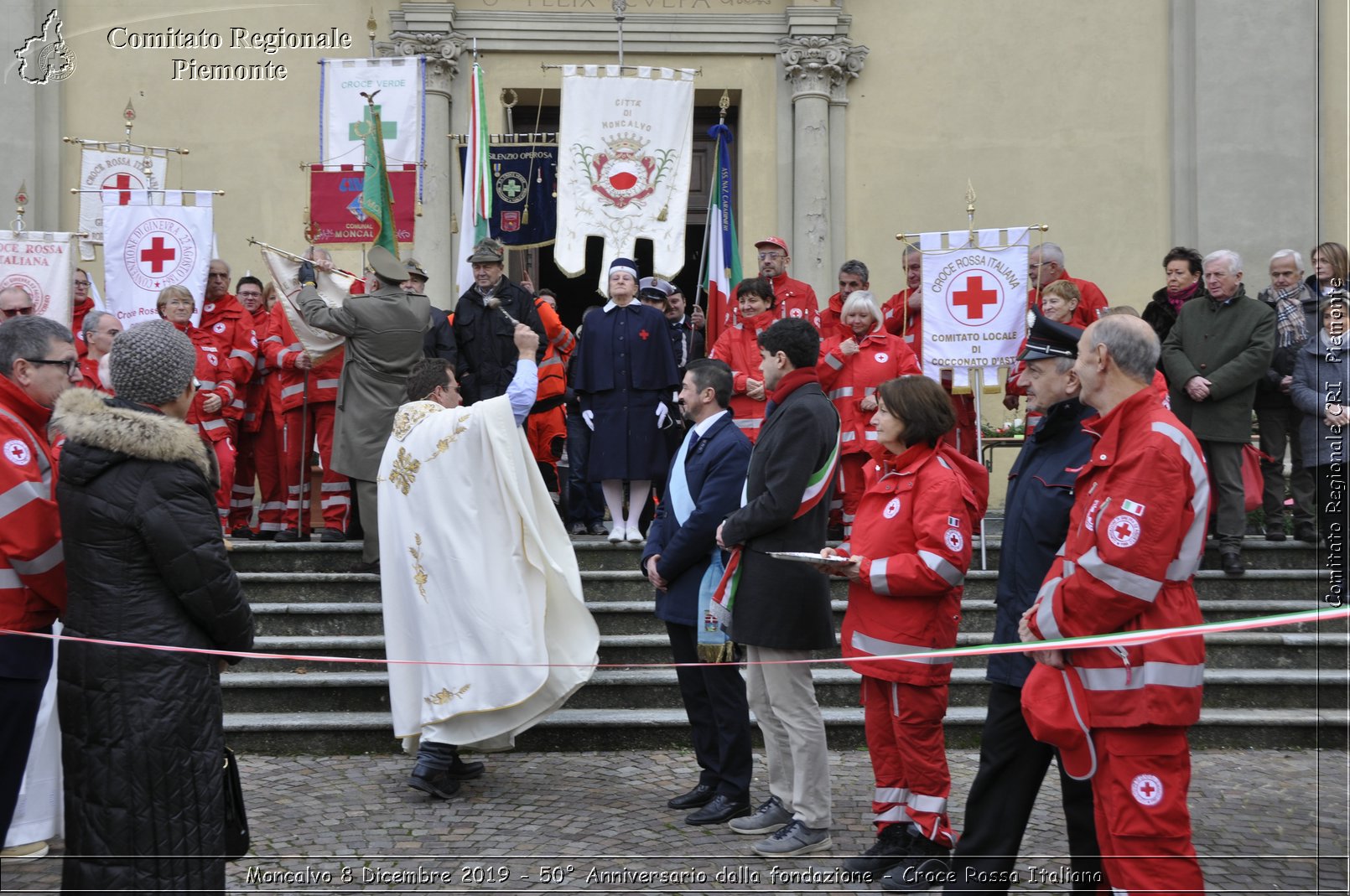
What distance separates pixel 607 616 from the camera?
7996 mm

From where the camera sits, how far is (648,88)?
32.5 ft

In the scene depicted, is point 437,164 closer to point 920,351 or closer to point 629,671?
point 920,351

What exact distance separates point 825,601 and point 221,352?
18.7 feet

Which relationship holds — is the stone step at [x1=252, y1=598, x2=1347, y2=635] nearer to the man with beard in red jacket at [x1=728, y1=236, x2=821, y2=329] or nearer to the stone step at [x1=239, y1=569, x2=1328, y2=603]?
the stone step at [x1=239, y1=569, x2=1328, y2=603]

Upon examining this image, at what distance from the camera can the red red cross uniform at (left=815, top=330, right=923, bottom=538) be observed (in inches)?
350

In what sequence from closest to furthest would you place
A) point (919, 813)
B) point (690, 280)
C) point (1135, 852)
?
point (1135, 852) → point (919, 813) → point (690, 280)

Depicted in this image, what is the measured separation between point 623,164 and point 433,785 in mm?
5301

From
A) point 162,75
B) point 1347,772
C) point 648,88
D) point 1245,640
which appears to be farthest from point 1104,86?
point 162,75

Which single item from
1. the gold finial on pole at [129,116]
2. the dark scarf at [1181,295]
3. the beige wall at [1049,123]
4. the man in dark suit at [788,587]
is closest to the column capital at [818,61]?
the beige wall at [1049,123]

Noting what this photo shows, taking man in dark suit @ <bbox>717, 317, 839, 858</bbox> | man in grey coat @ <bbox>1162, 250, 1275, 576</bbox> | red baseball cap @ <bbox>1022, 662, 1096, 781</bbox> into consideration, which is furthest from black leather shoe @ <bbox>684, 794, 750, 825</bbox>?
man in grey coat @ <bbox>1162, 250, 1275, 576</bbox>

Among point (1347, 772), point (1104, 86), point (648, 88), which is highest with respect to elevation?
point (1104, 86)

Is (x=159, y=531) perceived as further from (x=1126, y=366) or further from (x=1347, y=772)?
(x=1347, y=772)

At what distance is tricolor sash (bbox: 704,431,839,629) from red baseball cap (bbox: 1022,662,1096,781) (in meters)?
1.67

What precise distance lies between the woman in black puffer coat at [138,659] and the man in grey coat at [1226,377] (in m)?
6.45
